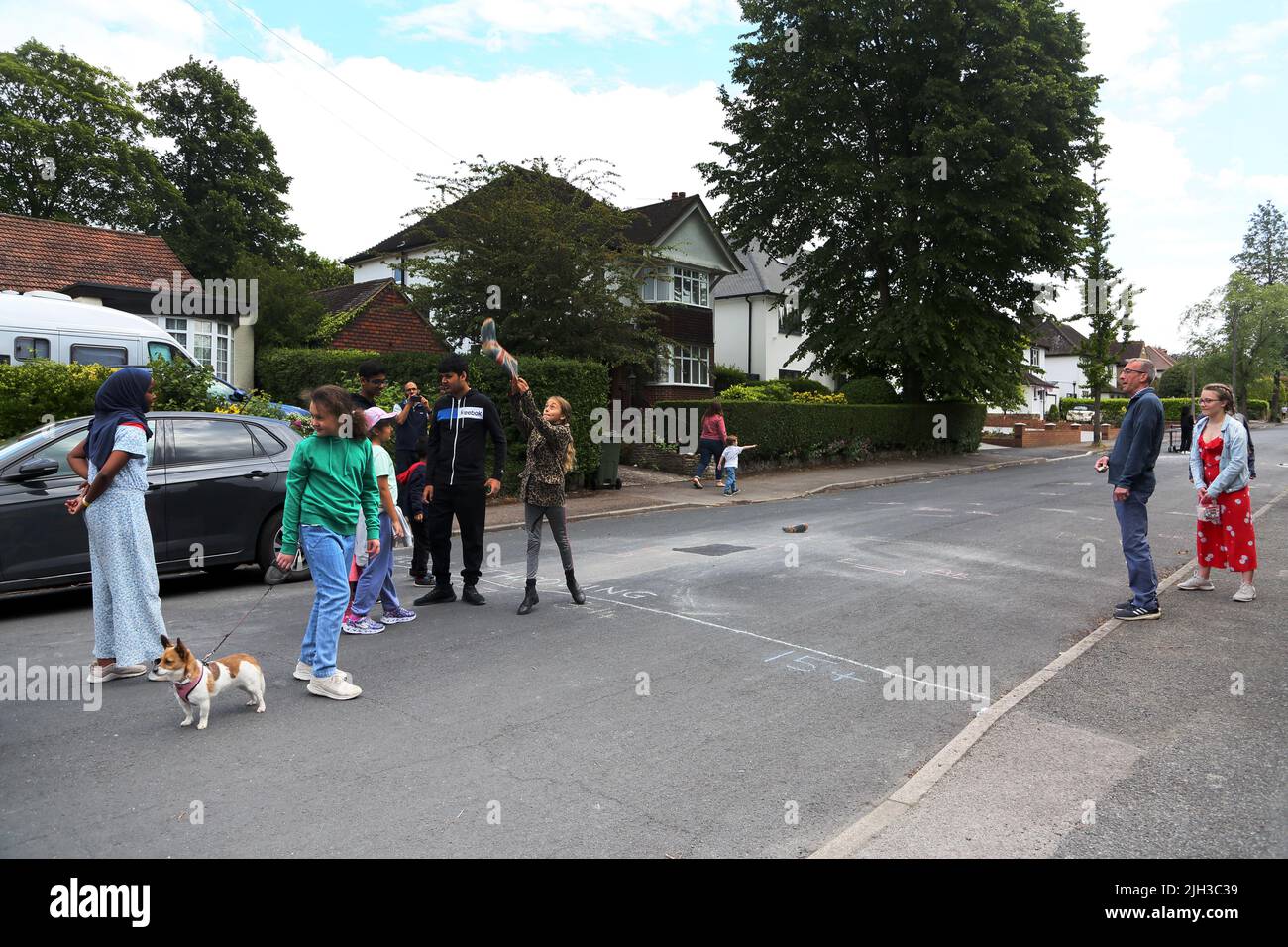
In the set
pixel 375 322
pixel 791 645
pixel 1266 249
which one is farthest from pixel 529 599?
pixel 1266 249

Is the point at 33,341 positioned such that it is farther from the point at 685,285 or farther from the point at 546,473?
the point at 685,285

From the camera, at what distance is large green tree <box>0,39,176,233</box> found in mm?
38000

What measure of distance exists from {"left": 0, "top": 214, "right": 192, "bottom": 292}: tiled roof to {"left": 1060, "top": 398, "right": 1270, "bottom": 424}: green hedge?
40600 mm

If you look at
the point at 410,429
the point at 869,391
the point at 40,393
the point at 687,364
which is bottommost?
the point at 410,429

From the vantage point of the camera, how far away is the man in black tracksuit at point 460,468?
7859 mm

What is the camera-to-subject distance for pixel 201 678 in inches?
184

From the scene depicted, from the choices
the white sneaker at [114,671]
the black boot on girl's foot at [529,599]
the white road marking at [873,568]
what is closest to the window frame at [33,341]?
the white sneaker at [114,671]

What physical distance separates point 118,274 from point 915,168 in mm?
23551

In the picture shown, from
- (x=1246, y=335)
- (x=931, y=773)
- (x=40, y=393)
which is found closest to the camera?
(x=931, y=773)

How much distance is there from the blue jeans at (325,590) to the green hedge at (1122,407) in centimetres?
4389

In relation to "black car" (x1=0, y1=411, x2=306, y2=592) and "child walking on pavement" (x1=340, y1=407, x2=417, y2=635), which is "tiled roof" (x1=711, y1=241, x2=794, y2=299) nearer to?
"black car" (x1=0, y1=411, x2=306, y2=592)

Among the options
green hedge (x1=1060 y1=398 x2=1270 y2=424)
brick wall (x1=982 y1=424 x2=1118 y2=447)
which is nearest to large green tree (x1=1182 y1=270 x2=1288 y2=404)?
green hedge (x1=1060 y1=398 x2=1270 y2=424)

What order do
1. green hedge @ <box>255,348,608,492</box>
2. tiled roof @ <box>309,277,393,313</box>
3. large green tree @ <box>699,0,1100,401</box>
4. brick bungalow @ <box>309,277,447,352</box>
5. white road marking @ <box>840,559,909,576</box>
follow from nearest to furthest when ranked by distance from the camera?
white road marking @ <box>840,559,909,576</box>, green hedge @ <box>255,348,608,492</box>, large green tree @ <box>699,0,1100,401</box>, brick bungalow @ <box>309,277,447,352</box>, tiled roof @ <box>309,277,393,313</box>
